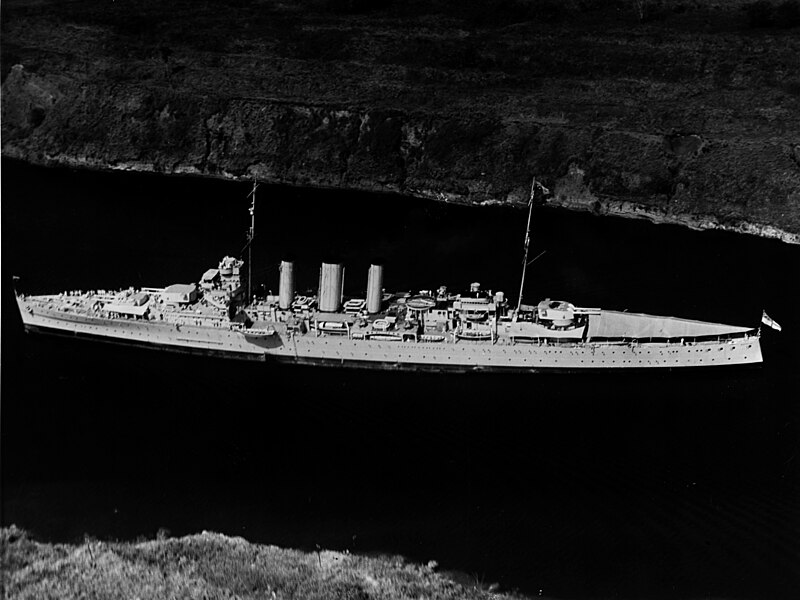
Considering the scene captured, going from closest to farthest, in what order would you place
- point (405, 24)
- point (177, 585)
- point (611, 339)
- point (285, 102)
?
point (177, 585) → point (611, 339) → point (405, 24) → point (285, 102)

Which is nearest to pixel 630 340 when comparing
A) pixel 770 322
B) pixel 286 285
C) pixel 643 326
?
pixel 643 326

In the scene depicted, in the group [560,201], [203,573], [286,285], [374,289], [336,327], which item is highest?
[560,201]

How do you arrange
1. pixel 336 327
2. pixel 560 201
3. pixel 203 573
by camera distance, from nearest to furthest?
pixel 203 573
pixel 336 327
pixel 560 201

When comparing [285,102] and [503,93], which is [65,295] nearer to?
[285,102]

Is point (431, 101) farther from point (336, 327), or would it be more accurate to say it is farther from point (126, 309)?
point (126, 309)

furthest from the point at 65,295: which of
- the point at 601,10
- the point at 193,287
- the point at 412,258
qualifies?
the point at 601,10

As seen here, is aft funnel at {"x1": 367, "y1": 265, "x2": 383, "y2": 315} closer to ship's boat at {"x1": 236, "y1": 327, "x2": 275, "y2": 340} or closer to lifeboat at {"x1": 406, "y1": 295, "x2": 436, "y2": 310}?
lifeboat at {"x1": 406, "y1": 295, "x2": 436, "y2": 310}

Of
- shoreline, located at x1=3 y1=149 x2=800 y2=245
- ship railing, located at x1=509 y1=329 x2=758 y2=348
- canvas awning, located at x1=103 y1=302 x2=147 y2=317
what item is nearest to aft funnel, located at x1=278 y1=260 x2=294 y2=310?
canvas awning, located at x1=103 y1=302 x2=147 y2=317
